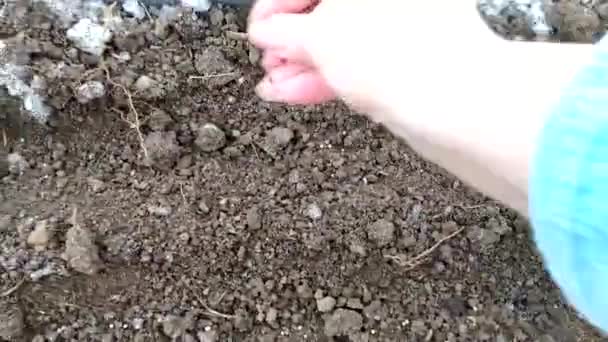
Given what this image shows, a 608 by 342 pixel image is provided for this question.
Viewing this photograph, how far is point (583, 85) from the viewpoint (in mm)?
676

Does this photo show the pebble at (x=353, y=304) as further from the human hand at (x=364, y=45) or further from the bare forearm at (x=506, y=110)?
the bare forearm at (x=506, y=110)

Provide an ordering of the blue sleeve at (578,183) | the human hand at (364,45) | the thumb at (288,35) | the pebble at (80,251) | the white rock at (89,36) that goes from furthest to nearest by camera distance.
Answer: the white rock at (89,36) → the pebble at (80,251) → the thumb at (288,35) → the human hand at (364,45) → the blue sleeve at (578,183)

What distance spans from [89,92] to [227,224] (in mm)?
289

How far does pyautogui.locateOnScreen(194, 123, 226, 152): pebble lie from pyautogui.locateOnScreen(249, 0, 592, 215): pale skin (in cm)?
30

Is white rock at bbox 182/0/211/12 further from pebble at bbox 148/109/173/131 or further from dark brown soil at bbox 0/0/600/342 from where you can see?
pebble at bbox 148/109/173/131

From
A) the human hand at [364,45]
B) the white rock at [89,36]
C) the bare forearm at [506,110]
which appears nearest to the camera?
the bare forearm at [506,110]

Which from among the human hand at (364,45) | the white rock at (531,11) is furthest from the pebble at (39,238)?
the white rock at (531,11)

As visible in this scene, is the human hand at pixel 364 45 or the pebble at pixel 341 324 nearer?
the human hand at pixel 364 45

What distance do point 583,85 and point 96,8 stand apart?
3.02 feet

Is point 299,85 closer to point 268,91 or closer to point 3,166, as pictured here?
point 268,91

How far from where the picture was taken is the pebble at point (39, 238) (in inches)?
50.8

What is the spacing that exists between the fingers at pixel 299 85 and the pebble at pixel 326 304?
341 mm

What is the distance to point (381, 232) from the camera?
131 cm

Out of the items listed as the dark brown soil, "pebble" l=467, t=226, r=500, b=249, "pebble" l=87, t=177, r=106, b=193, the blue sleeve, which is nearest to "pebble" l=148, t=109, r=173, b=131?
the dark brown soil
